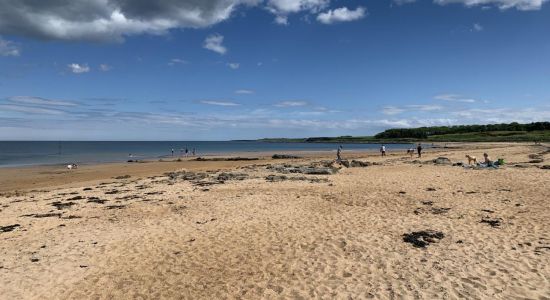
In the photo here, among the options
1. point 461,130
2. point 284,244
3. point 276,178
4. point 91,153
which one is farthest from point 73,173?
point 461,130

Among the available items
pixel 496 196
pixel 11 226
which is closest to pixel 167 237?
pixel 11 226

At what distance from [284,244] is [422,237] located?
3.94m

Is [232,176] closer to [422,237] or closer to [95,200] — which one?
[95,200]

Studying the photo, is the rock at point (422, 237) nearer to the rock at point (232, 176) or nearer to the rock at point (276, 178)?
the rock at point (276, 178)

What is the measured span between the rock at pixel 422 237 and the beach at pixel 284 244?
0.06 m

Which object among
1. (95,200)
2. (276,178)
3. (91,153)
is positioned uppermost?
(276,178)

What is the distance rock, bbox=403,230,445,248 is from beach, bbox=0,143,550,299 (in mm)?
60

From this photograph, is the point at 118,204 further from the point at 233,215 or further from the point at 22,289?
the point at 22,289

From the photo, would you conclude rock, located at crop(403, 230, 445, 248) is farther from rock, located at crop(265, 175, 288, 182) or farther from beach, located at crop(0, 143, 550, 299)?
rock, located at crop(265, 175, 288, 182)

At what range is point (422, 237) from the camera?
36.3ft

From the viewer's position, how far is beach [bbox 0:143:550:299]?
26.6ft

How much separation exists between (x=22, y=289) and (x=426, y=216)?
39.2 feet

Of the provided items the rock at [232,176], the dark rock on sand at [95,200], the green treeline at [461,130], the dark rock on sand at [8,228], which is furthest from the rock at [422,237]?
the green treeline at [461,130]

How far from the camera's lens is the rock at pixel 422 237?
10.6m
